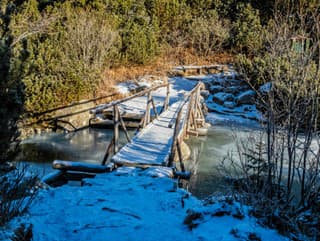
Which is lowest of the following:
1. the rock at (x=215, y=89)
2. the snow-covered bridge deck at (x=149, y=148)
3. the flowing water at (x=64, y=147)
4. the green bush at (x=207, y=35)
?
the flowing water at (x=64, y=147)

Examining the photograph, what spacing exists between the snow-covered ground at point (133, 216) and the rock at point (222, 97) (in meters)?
9.39

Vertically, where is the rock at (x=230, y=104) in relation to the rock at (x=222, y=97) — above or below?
below

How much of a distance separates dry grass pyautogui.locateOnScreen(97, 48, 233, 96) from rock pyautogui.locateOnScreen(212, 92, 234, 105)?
9.11ft

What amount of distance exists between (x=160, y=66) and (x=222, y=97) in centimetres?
371

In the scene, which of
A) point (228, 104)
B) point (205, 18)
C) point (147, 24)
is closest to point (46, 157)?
point (228, 104)

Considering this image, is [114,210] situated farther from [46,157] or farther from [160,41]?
[160,41]

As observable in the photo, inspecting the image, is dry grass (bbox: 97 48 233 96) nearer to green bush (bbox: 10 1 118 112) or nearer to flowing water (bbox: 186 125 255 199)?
green bush (bbox: 10 1 118 112)

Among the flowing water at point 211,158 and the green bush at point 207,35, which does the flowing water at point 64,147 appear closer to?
the flowing water at point 211,158

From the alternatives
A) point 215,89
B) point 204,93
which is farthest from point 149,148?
point 215,89

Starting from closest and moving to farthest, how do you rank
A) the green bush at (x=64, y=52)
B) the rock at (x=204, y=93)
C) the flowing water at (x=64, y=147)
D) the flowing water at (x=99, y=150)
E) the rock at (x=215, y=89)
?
the flowing water at (x=99, y=150) < the flowing water at (x=64, y=147) < the green bush at (x=64, y=52) < the rock at (x=204, y=93) < the rock at (x=215, y=89)

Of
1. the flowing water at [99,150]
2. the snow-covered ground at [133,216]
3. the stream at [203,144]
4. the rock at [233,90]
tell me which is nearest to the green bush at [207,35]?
the rock at [233,90]

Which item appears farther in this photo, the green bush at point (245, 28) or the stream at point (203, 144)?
the green bush at point (245, 28)

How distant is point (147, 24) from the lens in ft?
56.2

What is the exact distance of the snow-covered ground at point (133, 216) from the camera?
3318mm
